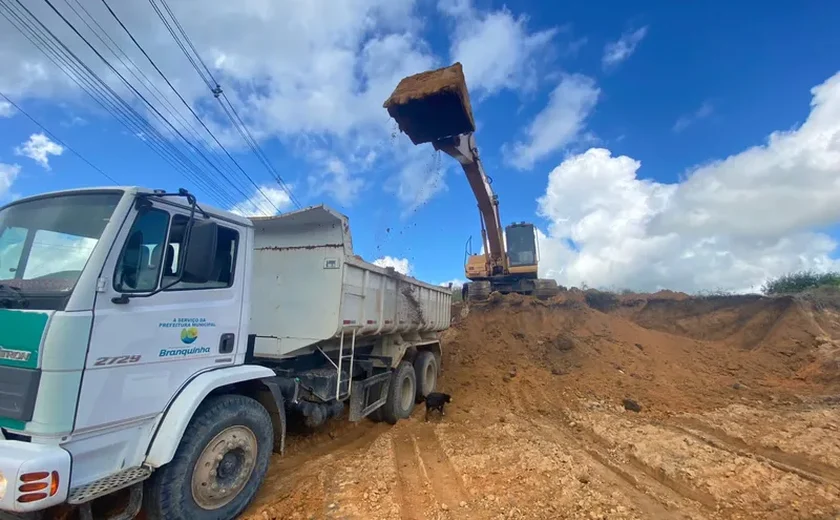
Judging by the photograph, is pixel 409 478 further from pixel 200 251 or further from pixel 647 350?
pixel 647 350

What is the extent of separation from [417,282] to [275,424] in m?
4.07

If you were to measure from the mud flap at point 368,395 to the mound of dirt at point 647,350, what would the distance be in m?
2.67

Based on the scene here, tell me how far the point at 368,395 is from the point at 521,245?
11140 mm

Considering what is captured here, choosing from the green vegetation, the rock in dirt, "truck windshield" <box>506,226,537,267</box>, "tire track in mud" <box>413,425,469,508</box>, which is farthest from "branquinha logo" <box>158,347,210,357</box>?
the green vegetation

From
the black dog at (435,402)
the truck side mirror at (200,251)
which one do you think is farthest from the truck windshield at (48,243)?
the black dog at (435,402)

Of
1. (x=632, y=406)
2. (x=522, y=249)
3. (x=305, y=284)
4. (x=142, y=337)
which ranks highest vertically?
(x=522, y=249)

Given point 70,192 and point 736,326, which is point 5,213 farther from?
point 736,326

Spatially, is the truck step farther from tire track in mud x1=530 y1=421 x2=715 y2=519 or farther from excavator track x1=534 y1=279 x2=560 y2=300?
excavator track x1=534 y1=279 x2=560 y2=300

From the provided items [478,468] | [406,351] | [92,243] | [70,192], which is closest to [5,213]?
[70,192]

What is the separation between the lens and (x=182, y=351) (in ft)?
11.4

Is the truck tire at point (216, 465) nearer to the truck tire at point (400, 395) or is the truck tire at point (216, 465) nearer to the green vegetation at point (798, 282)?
the truck tire at point (400, 395)

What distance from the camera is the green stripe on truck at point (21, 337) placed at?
267 centimetres

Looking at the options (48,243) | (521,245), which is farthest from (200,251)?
(521,245)

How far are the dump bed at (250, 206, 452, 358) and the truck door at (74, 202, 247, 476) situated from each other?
139cm
